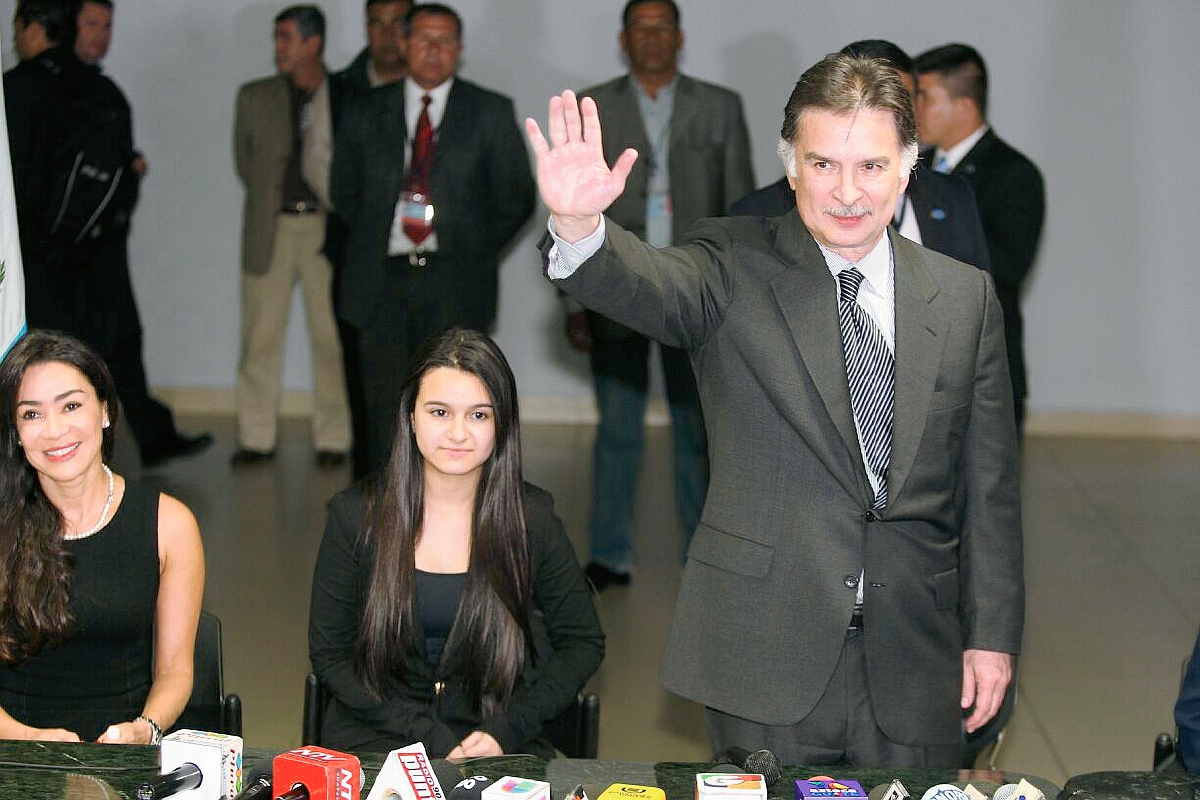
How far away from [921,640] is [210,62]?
19.9 feet

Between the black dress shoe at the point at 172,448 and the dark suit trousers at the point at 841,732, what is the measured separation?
4.96m

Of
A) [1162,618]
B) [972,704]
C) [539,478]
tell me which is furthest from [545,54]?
[972,704]

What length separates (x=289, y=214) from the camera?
23.2ft

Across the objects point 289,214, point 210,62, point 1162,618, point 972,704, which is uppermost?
point 210,62

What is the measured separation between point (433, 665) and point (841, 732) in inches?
33.3

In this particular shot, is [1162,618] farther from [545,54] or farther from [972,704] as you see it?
[545,54]

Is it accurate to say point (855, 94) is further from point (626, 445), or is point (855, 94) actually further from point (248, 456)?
point (248, 456)

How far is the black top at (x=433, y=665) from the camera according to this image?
2.91 metres

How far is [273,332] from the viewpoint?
23.9 ft

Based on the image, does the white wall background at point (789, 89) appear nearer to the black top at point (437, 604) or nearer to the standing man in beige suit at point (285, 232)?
the standing man in beige suit at point (285, 232)

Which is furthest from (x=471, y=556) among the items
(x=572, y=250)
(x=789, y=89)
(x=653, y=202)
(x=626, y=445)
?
(x=789, y=89)

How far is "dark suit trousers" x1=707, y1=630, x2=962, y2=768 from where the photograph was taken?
2.51 m

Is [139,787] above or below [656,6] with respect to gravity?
below

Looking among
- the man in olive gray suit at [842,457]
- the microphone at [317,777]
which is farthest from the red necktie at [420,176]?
the microphone at [317,777]
